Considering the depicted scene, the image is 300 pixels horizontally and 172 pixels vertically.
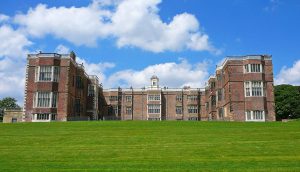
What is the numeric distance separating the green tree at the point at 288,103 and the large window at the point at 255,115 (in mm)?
29870

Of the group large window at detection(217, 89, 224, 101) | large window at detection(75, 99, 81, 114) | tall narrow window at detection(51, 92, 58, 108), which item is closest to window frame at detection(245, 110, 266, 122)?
large window at detection(217, 89, 224, 101)

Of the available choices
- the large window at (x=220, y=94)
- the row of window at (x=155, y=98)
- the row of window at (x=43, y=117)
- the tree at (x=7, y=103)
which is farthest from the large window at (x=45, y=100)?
the tree at (x=7, y=103)

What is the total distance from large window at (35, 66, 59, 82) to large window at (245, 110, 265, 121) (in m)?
26.6

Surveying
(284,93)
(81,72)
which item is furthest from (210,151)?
(284,93)

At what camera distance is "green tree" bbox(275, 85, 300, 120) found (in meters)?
72.3

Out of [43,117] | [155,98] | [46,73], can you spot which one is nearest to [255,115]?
[43,117]

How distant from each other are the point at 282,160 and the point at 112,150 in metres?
7.66

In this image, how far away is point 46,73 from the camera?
4591 cm

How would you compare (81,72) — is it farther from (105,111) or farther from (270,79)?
(270,79)

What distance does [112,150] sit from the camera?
1644 cm

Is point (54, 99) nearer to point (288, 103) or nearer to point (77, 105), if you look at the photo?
point (77, 105)

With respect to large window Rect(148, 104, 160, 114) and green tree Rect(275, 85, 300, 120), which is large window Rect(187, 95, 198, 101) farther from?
green tree Rect(275, 85, 300, 120)

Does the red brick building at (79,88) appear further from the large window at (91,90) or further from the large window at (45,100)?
the large window at (91,90)

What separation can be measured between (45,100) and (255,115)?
2831 centimetres
